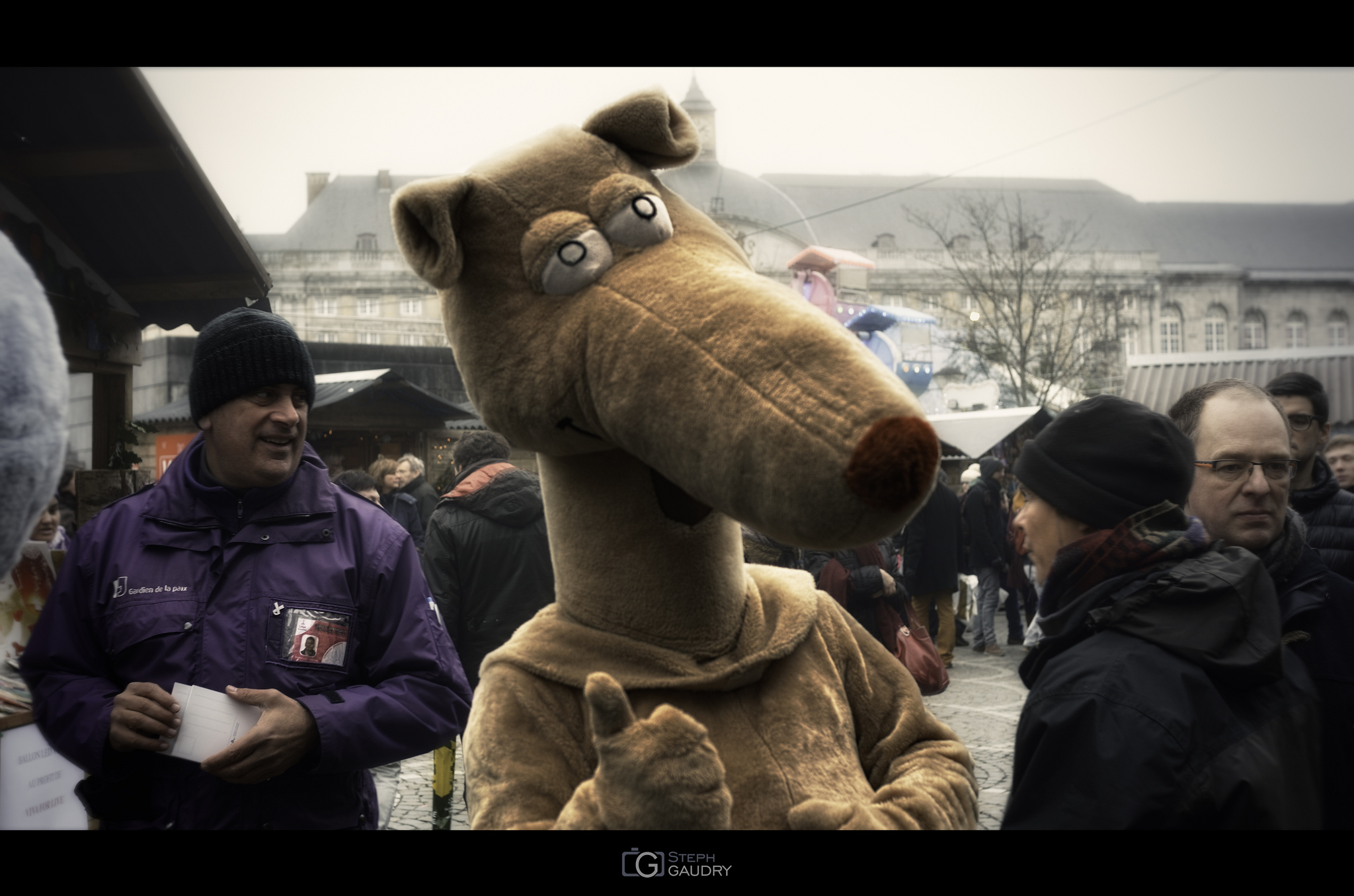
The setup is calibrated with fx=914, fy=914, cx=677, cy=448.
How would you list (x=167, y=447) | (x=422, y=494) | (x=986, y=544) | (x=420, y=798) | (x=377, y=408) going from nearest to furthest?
(x=420, y=798) < (x=422, y=494) < (x=986, y=544) < (x=167, y=447) < (x=377, y=408)

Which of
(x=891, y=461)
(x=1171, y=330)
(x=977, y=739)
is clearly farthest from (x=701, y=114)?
(x=1171, y=330)

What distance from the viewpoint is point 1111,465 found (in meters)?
1.82

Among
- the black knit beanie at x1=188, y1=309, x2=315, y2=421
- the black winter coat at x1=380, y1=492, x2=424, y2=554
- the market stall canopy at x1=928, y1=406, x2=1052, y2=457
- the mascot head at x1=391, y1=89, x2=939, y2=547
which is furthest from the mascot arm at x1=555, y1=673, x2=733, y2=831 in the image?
the market stall canopy at x1=928, y1=406, x2=1052, y2=457

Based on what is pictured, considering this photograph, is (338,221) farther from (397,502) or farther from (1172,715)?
(1172,715)

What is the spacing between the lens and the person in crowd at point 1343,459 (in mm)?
4801

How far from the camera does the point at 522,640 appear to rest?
4.77 feet

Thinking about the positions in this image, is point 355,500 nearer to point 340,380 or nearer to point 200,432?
point 200,432

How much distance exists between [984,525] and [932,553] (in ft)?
5.18

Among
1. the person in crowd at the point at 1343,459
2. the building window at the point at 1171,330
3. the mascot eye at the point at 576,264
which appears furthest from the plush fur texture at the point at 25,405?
the building window at the point at 1171,330

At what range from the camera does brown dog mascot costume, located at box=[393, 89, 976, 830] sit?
3.61 feet

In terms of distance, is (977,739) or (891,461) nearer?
(891,461)
